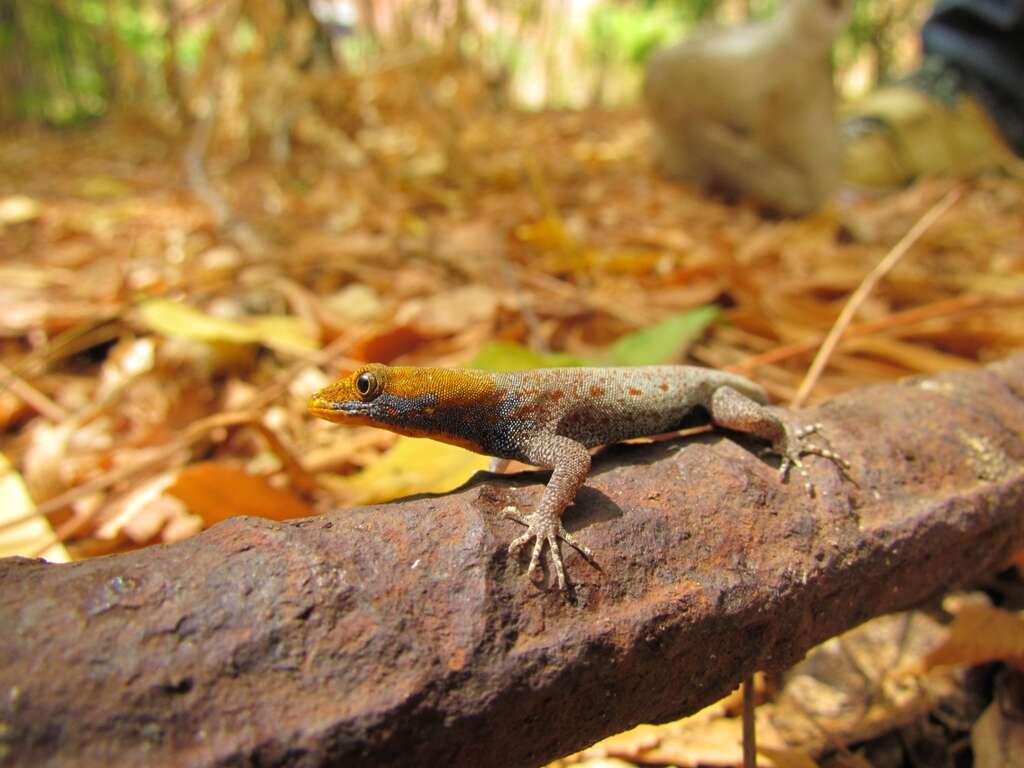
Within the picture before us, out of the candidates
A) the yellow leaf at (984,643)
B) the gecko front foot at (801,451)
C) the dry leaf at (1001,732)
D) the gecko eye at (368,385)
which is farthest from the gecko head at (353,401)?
the dry leaf at (1001,732)

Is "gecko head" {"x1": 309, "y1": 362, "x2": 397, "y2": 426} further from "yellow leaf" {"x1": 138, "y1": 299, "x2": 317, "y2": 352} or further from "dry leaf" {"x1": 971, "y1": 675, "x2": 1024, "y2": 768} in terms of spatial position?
"dry leaf" {"x1": 971, "y1": 675, "x2": 1024, "y2": 768}

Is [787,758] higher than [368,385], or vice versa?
[368,385]

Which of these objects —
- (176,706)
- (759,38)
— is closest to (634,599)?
(176,706)

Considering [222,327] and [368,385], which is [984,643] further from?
[222,327]

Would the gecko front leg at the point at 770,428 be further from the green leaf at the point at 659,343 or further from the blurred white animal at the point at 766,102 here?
the blurred white animal at the point at 766,102

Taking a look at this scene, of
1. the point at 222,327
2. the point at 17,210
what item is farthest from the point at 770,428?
the point at 17,210

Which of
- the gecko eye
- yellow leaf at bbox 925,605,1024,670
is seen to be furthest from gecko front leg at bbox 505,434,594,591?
yellow leaf at bbox 925,605,1024,670
